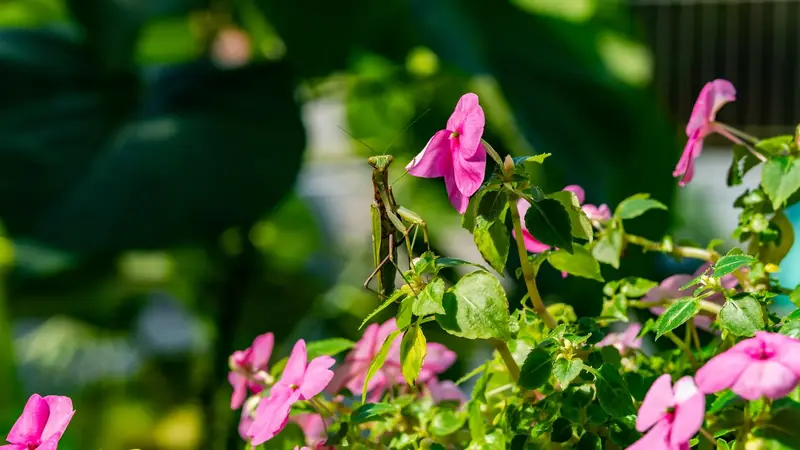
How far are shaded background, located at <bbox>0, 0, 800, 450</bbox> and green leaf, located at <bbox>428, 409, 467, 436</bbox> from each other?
37 centimetres

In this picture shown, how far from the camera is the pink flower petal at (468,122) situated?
12.1 inches

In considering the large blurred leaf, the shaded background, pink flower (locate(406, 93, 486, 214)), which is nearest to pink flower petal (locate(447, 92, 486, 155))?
pink flower (locate(406, 93, 486, 214))

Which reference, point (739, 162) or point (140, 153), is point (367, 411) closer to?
point (739, 162)

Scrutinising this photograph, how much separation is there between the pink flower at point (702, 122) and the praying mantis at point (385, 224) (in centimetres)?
13

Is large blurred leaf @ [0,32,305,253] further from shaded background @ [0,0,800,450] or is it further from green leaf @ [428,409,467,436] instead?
green leaf @ [428,409,467,436]

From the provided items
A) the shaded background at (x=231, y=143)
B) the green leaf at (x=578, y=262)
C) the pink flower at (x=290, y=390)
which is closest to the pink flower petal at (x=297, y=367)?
the pink flower at (x=290, y=390)

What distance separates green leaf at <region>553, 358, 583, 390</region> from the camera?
31cm

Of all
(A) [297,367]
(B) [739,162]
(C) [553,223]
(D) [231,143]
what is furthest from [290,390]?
(D) [231,143]

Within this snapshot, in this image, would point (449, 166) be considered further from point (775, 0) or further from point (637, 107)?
point (775, 0)

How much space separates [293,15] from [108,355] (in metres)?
0.89

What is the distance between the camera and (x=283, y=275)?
1.56 m

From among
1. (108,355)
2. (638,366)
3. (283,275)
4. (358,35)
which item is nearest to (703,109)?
(638,366)

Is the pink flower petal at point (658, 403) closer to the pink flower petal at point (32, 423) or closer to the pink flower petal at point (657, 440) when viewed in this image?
the pink flower petal at point (657, 440)

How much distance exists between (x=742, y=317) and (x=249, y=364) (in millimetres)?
213
